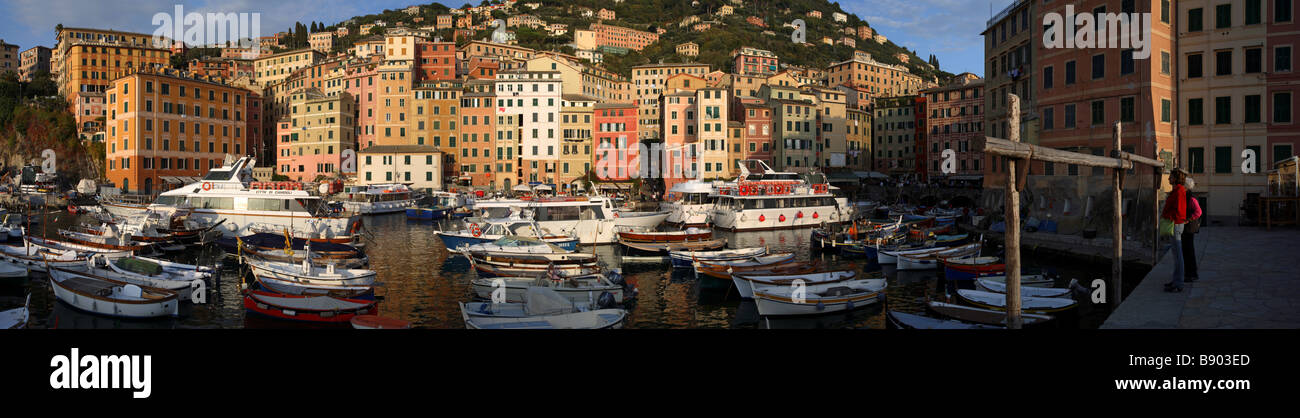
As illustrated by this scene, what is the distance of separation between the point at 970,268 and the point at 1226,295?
13.6 m

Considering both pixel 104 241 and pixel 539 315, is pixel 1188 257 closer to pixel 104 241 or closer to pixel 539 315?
Answer: pixel 539 315

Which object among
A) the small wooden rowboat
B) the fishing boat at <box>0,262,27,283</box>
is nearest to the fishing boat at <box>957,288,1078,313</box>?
the small wooden rowboat

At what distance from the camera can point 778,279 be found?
67.5 ft

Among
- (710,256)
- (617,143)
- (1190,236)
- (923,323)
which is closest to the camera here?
(1190,236)

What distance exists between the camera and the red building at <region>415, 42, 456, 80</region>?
336 feet

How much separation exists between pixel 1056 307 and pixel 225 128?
3433 inches

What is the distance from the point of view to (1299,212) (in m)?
23.6

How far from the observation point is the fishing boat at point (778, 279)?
2048cm

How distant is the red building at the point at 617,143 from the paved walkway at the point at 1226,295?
2748 inches

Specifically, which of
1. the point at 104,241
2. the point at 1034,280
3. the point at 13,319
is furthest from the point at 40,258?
the point at 1034,280

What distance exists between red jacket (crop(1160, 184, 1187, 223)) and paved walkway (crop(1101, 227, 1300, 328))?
131cm

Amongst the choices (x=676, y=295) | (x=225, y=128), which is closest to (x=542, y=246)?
(x=676, y=295)

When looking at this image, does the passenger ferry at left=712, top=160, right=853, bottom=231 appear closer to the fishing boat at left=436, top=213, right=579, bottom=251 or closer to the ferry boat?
the fishing boat at left=436, top=213, right=579, bottom=251

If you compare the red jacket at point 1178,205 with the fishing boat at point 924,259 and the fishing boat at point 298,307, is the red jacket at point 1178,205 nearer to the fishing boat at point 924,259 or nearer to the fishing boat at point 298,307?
the fishing boat at point 924,259
